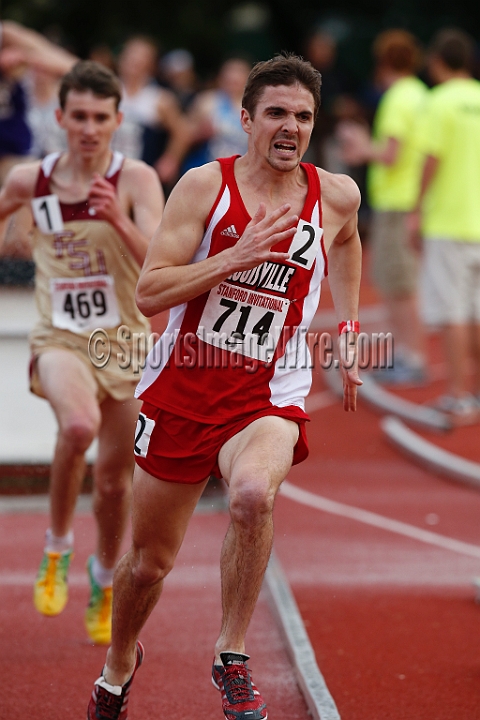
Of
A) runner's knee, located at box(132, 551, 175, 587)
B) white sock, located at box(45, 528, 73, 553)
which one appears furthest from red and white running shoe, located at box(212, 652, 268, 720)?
white sock, located at box(45, 528, 73, 553)

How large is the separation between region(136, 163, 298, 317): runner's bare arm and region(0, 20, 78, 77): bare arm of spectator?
4.08 m

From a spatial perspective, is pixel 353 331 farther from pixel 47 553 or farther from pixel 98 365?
pixel 47 553

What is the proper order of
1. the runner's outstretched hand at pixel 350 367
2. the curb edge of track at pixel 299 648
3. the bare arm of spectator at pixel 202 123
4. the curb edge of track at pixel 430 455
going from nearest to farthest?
the runner's outstretched hand at pixel 350 367, the curb edge of track at pixel 299 648, the curb edge of track at pixel 430 455, the bare arm of spectator at pixel 202 123

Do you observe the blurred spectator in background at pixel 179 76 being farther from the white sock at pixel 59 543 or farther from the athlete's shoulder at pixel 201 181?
the athlete's shoulder at pixel 201 181

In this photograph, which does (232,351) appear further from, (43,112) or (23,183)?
(43,112)

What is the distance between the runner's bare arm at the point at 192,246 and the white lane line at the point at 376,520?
3.67 m

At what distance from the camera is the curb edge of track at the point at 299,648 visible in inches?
181

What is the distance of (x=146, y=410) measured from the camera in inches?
170

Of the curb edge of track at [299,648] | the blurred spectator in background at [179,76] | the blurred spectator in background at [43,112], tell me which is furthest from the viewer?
the blurred spectator in background at [179,76]

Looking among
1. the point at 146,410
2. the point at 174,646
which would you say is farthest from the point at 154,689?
the point at 146,410

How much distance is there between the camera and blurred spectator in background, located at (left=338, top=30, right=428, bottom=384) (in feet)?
36.4

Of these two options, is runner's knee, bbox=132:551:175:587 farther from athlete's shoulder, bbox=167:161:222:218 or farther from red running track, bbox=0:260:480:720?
athlete's shoulder, bbox=167:161:222:218

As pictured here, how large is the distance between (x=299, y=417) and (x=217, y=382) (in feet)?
1.09

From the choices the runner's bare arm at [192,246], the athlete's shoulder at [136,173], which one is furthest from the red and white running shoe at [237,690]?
the athlete's shoulder at [136,173]
